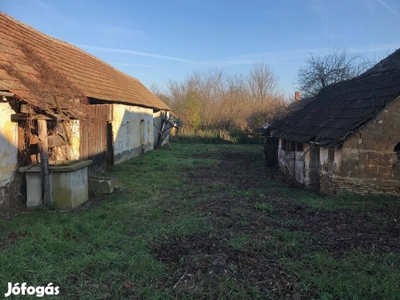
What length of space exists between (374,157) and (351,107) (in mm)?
2163

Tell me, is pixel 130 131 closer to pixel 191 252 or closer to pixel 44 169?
pixel 44 169

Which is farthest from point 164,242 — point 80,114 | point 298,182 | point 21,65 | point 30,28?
point 30,28

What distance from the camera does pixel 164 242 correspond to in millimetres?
5273

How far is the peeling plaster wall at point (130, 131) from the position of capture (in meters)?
14.5

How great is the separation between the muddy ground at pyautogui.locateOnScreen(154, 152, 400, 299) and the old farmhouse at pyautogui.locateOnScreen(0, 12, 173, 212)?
4.21 meters

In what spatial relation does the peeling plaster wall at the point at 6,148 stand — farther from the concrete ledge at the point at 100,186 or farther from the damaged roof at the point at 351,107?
the damaged roof at the point at 351,107

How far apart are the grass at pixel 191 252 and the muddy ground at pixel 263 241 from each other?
2 centimetres

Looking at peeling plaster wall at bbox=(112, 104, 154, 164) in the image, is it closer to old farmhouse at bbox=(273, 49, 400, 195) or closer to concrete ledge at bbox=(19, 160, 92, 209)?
concrete ledge at bbox=(19, 160, 92, 209)

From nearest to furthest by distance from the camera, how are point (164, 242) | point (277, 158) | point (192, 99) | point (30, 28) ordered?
point (164, 242) < point (30, 28) < point (277, 158) < point (192, 99)

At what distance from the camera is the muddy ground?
3.97 metres

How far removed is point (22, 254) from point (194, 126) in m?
32.0

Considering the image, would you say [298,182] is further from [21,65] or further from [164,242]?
[21,65]

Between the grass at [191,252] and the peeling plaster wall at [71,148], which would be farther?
the peeling plaster wall at [71,148]

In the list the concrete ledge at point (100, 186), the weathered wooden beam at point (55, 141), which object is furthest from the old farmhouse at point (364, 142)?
the weathered wooden beam at point (55, 141)
